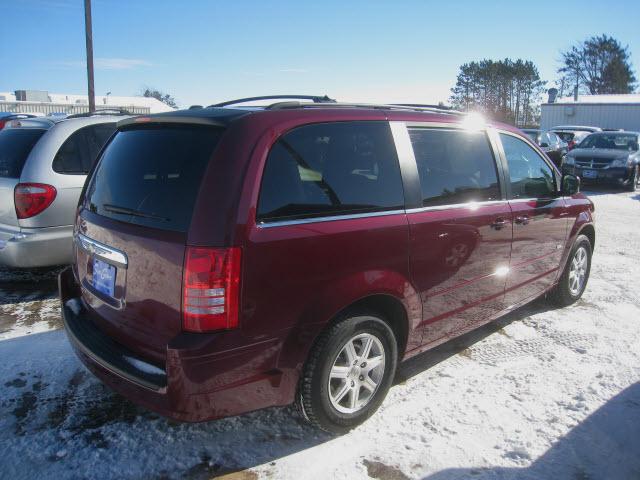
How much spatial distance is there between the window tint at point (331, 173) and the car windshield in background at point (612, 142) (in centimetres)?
1516

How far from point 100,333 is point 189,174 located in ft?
3.46

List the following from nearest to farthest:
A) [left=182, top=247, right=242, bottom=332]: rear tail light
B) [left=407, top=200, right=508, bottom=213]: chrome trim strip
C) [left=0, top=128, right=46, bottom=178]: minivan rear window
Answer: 1. [left=182, top=247, right=242, bottom=332]: rear tail light
2. [left=407, top=200, right=508, bottom=213]: chrome trim strip
3. [left=0, top=128, right=46, bottom=178]: minivan rear window

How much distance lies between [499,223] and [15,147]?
450cm

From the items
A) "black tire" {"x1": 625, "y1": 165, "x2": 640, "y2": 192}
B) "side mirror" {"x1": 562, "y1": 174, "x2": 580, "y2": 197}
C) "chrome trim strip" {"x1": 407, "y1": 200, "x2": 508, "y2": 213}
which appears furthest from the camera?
"black tire" {"x1": 625, "y1": 165, "x2": 640, "y2": 192}

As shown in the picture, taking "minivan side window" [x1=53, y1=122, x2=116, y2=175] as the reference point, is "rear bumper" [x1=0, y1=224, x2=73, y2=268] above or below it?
below

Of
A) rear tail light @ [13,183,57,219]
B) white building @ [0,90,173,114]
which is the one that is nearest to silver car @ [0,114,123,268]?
rear tail light @ [13,183,57,219]

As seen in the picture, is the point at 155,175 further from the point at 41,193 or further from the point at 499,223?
the point at 41,193

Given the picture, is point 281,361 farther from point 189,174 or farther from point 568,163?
point 568,163

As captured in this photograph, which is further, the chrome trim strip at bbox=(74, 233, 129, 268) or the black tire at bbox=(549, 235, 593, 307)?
the black tire at bbox=(549, 235, 593, 307)

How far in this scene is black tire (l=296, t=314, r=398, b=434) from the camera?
8.62 feet

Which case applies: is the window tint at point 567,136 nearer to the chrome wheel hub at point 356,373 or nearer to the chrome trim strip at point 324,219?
the chrome trim strip at point 324,219

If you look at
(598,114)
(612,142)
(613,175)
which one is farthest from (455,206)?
(598,114)

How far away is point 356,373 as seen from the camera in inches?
114

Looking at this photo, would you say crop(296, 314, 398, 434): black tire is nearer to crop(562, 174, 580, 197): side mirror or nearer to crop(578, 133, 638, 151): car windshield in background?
crop(562, 174, 580, 197): side mirror
